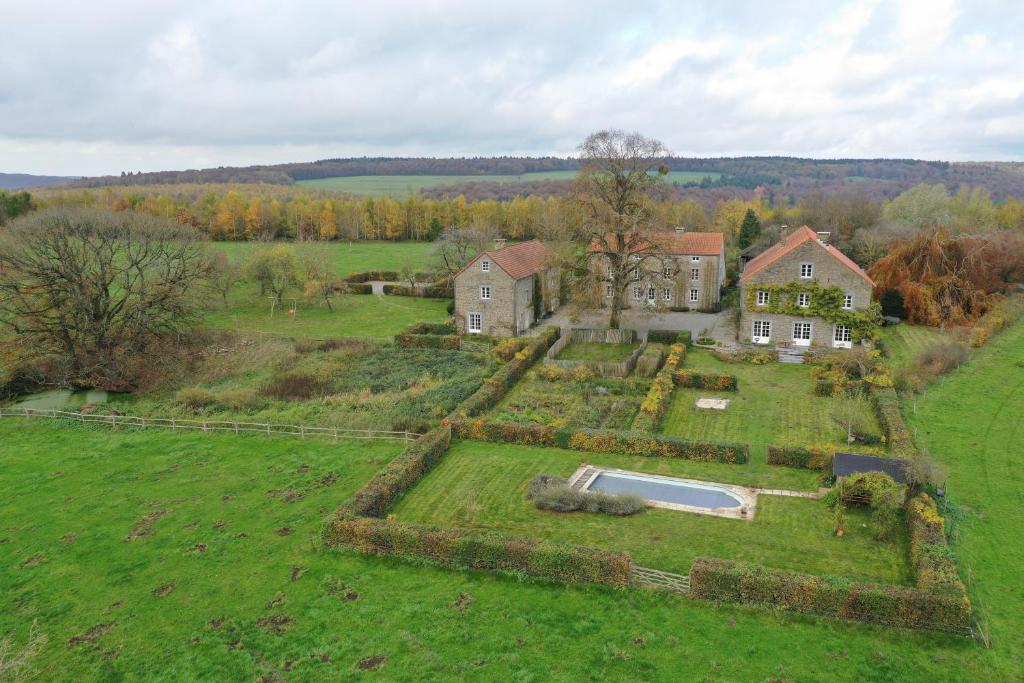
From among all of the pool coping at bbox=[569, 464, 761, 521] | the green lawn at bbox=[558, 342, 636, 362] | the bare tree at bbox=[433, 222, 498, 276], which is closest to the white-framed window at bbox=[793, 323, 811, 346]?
the green lawn at bbox=[558, 342, 636, 362]

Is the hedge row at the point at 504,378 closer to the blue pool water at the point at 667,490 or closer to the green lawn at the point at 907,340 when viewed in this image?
the blue pool water at the point at 667,490

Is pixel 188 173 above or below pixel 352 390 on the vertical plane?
above

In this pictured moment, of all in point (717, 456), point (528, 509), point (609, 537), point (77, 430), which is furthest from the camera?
point (77, 430)

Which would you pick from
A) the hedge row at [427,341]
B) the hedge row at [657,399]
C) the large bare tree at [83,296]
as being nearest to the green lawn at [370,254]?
the large bare tree at [83,296]

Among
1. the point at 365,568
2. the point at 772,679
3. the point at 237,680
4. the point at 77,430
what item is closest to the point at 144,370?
the point at 77,430

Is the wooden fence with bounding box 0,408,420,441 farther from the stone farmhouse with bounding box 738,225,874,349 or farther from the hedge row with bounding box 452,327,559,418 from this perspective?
the stone farmhouse with bounding box 738,225,874,349

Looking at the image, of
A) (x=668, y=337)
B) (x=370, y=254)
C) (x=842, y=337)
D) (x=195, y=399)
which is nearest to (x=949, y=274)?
(x=842, y=337)

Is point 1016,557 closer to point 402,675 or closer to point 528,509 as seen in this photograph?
point 528,509
